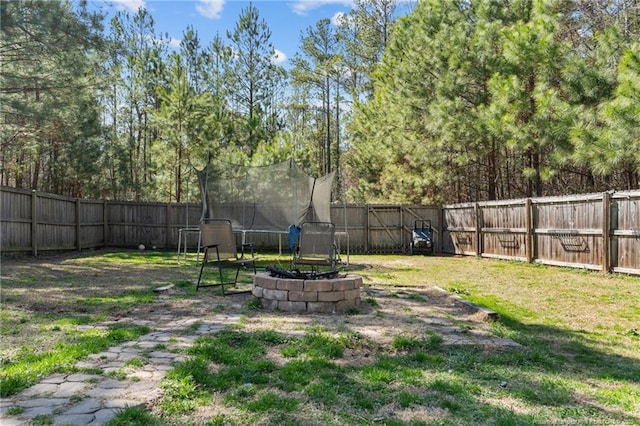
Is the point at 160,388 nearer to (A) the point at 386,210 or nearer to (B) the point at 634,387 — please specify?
(B) the point at 634,387

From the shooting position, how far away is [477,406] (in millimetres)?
2195

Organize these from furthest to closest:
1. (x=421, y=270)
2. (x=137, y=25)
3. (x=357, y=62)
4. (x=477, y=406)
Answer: (x=357, y=62) < (x=137, y=25) < (x=421, y=270) < (x=477, y=406)

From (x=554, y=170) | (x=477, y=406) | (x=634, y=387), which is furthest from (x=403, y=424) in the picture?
(x=554, y=170)

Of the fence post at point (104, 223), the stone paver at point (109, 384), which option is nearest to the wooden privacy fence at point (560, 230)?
the stone paver at point (109, 384)

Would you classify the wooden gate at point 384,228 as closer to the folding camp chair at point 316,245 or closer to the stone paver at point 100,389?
the folding camp chair at point 316,245

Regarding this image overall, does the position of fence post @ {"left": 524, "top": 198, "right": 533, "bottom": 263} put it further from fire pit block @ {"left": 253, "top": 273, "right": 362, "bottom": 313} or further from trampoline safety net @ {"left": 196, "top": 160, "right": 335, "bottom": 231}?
fire pit block @ {"left": 253, "top": 273, "right": 362, "bottom": 313}

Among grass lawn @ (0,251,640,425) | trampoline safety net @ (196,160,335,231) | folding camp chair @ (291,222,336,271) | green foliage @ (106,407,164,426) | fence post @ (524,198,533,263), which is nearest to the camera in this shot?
green foliage @ (106,407,164,426)

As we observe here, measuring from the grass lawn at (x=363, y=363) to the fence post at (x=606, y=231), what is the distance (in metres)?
2.19

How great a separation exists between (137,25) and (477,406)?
21098 millimetres

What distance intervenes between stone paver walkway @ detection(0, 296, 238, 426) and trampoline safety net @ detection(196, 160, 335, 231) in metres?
5.78

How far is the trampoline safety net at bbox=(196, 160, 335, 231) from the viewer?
29.5 ft

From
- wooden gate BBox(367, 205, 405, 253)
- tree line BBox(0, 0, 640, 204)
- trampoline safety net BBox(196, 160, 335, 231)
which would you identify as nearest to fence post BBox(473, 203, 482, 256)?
tree line BBox(0, 0, 640, 204)

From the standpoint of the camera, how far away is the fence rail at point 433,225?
7.50 metres

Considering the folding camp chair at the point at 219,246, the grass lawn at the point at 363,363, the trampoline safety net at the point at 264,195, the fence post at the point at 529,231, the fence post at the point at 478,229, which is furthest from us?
the fence post at the point at 478,229
